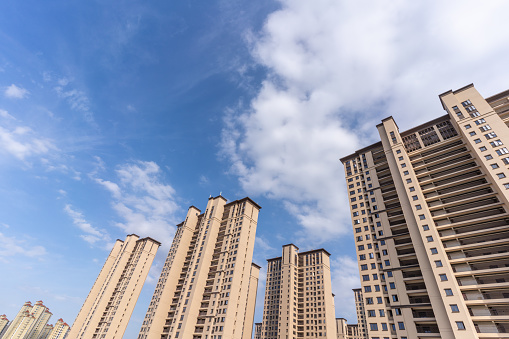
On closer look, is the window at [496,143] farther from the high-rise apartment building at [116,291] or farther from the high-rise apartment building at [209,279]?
the high-rise apartment building at [116,291]

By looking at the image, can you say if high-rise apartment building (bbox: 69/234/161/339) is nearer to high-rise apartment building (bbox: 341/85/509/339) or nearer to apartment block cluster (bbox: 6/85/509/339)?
apartment block cluster (bbox: 6/85/509/339)

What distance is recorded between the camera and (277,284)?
127 metres

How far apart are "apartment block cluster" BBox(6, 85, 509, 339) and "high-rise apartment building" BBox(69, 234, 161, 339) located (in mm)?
605

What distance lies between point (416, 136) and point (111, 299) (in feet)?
450

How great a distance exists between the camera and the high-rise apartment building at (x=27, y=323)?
177000mm

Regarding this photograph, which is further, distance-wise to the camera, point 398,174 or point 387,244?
point 398,174

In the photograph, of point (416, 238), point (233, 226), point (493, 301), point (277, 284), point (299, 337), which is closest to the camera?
point (493, 301)

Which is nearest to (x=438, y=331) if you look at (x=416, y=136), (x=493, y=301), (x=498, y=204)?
(x=493, y=301)

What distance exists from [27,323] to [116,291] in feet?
434

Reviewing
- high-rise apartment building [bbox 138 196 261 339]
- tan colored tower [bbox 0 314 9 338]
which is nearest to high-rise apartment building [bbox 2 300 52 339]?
tan colored tower [bbox 0 314 9 338]

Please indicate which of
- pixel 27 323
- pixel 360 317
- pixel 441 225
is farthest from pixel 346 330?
pixel 27 323

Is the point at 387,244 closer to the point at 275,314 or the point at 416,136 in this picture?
the point at 416,136

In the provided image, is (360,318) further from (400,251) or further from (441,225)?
(441,225)

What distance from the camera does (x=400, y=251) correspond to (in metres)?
60.0
